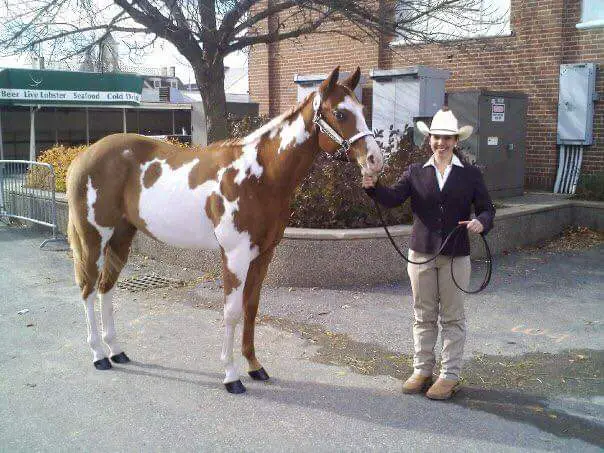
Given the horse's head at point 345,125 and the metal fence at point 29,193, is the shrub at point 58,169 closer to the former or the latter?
the metal fence at point 29,193

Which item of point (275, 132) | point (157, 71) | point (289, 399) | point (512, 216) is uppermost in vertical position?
point (157, 71)

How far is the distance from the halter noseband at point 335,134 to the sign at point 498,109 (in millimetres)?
7063

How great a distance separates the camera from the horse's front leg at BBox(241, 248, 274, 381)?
4.43m

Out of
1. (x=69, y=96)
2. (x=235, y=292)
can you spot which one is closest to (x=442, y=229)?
(x=235, y=292)

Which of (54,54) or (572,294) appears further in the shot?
(54,54)

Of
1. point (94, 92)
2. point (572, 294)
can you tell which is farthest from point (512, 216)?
point (94, 92)

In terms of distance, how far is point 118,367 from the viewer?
15.5ft

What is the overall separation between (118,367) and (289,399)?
152 cm

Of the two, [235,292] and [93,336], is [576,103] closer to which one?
[235,292]

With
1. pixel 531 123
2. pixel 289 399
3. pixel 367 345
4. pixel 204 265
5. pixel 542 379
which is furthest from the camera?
pixel 531 123

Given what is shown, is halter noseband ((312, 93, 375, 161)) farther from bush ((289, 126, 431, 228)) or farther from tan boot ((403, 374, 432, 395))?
bush ((289, 126, 431, 228))

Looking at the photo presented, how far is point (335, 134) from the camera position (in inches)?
150

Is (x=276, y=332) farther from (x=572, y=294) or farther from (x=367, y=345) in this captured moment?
(x=572, y=294)

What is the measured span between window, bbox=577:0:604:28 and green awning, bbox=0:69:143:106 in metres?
12.0
